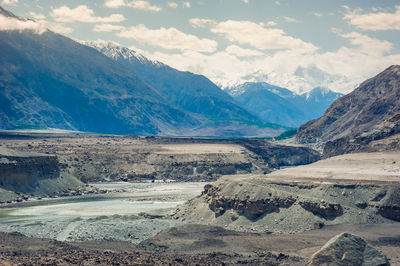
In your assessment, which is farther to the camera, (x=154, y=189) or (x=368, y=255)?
(x=154, y=189)

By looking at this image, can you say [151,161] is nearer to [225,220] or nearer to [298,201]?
[225,220]

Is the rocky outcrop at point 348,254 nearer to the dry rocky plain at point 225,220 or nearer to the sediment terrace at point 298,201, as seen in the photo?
the dry rocky plain at point 225,220

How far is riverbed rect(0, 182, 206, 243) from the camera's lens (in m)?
61.5

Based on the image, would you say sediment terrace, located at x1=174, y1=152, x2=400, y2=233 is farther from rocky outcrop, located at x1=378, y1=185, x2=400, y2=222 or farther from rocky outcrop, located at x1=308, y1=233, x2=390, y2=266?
rocky outcrop, located at x1=308, y1=233, x2=390, y2=266

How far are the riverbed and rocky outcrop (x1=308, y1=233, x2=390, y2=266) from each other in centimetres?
2375

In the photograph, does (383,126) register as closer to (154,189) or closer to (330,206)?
(154,189)

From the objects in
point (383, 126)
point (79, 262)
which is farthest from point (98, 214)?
point (383, 126)

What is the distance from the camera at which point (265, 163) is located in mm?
168250

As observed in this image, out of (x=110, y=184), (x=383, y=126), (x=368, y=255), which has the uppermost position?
(x=383, y=126)

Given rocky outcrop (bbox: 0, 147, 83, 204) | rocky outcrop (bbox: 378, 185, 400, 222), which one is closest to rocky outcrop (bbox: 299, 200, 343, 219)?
rocky outcrop (bbox: 378, 185, 400, 222)

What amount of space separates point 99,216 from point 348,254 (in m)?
41.6

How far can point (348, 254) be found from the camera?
1574 inches

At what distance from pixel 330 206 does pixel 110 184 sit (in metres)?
70.8

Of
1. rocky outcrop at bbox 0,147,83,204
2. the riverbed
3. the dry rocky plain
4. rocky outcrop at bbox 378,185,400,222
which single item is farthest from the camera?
rocky outcrop at bbox 0,147,83,204
